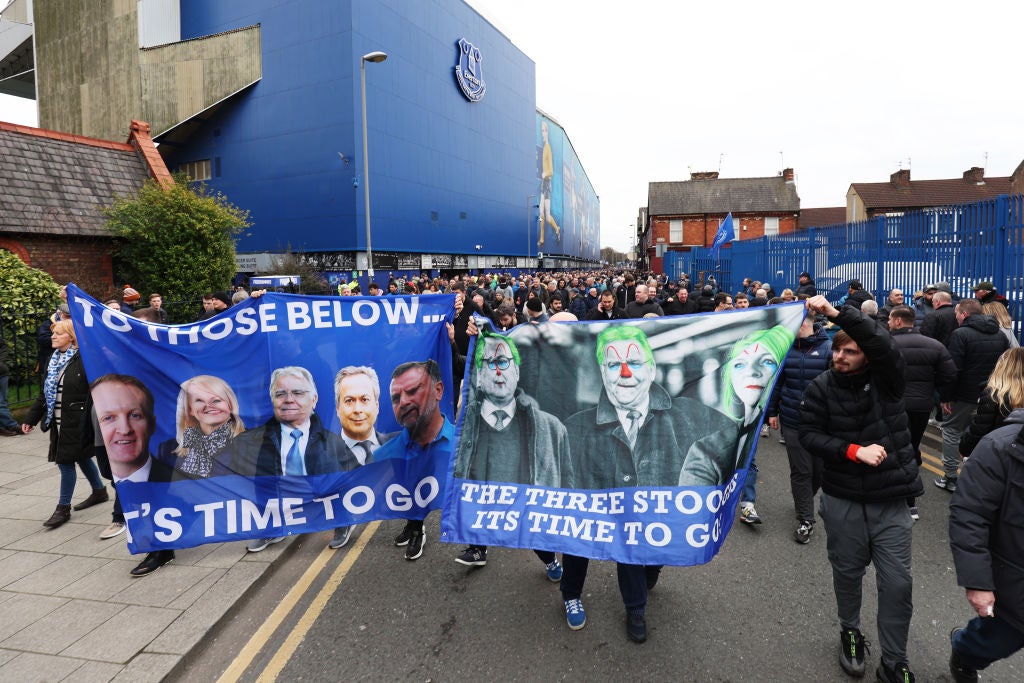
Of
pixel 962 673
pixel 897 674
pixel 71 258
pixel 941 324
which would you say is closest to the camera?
pixel 962 673

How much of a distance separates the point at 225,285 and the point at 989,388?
16.2 m

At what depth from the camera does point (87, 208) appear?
14062 mm

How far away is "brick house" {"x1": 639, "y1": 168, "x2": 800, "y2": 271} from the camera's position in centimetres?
5434

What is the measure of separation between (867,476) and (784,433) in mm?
2219

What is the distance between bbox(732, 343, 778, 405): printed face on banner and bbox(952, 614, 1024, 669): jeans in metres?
1.45

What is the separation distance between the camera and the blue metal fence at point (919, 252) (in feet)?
29.2

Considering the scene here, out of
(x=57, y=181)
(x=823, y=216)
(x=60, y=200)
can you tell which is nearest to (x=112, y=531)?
(x=60, y=200)

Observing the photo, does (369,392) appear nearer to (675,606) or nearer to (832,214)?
(675,606)

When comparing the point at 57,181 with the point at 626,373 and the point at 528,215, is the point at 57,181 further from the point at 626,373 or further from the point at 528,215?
the point at 528,215

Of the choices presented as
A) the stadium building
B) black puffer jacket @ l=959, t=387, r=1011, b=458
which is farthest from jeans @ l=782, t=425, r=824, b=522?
the stadium building

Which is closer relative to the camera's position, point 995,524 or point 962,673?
point 995,524

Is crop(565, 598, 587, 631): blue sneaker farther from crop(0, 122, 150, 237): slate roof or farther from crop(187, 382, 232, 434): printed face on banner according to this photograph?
crop(0, 122, 150, 237): slate roof

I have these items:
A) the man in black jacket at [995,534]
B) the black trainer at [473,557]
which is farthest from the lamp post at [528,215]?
the man in black jacket at [995,534]

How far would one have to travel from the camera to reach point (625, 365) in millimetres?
3820
